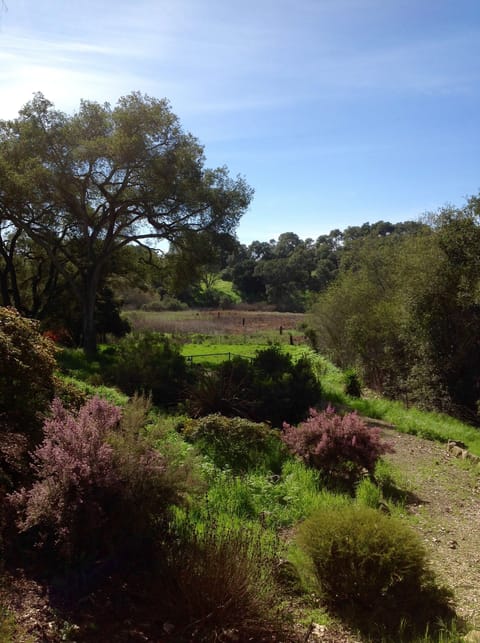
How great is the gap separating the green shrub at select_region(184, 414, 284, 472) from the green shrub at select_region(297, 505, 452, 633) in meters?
2.99

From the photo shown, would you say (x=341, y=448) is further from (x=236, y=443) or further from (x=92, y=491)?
(x=92, y=491)

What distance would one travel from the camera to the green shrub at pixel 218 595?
3.36 m

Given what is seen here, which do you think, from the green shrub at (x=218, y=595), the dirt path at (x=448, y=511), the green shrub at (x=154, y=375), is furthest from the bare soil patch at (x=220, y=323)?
the green shrub at (x=218, y=595)

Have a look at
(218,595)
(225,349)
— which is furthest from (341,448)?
(225,349)

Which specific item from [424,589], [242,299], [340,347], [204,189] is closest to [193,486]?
[424,589]

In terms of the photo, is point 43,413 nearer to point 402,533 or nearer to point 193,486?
point 193,486

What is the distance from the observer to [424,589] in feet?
13.7

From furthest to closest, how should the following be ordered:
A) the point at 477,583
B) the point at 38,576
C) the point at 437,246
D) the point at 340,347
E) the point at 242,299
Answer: the point at 242,299
the point at 340,347
the point at 437,246
the point at 477,583
the point at 38,576

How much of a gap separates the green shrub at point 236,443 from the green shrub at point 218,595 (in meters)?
3.27

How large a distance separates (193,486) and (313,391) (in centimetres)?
740

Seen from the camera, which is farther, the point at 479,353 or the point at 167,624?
the point at 479,353

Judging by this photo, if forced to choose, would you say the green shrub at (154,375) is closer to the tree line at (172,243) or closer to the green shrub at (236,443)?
the green shrub at (236,443)

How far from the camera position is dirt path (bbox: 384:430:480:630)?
471 centimetres

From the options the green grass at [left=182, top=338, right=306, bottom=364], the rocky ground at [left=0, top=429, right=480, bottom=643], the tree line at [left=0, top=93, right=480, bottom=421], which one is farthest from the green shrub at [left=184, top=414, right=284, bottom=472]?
the green grass at [left=182, top=338, right=306, bottom=364]
